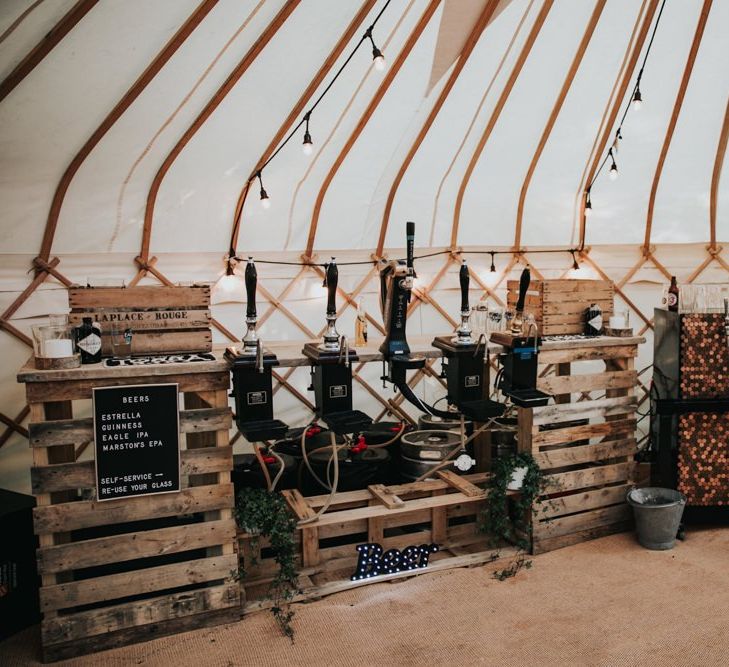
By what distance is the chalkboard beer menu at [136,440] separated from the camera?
230 cm

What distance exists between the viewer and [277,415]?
4.35 meters

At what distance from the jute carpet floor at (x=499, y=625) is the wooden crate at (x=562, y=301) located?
1181 mm

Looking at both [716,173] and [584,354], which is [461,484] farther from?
[716,173]

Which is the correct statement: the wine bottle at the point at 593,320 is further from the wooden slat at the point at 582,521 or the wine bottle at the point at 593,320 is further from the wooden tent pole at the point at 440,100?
the wooden tent pole at the point at 440,100

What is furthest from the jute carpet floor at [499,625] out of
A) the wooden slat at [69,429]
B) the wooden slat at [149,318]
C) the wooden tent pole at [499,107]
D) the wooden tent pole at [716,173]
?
the wooden tent pole at [716,173]

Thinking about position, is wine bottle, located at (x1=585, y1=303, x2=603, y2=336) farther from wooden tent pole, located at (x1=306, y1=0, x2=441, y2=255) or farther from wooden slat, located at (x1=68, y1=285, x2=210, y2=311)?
wooden slat, located at (x1=68, y1=285, x2=210, y2=311)

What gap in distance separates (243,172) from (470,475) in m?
2.28

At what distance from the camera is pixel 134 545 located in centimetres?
237

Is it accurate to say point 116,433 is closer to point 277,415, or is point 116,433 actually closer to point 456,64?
point 277,415

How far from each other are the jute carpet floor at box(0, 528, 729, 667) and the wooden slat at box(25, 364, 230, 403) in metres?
1.00

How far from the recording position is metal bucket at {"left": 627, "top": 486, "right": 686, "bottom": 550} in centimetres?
309

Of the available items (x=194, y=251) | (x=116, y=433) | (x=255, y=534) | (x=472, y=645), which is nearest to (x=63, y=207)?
(x=194, y=251)

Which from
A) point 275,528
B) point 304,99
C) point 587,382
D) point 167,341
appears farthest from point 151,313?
point 587,382

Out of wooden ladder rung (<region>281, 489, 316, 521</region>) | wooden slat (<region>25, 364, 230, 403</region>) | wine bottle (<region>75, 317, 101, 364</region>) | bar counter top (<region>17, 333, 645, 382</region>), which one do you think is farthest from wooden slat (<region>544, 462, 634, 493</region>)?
wine bottle (<region>75, 317, 101, 364</region>)
